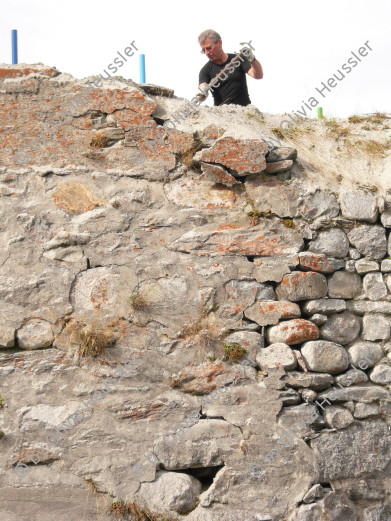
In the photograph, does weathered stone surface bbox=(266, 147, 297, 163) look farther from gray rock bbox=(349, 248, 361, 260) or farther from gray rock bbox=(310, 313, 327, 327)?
gray rock bbox=(310, 313, 327, 327)

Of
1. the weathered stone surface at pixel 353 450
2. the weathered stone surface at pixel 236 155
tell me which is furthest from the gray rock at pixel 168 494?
the weathered stone surface at pixel 236 155

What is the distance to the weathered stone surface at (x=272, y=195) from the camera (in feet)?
11.8

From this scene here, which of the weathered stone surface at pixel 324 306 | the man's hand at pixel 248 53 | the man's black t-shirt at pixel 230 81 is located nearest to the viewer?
the weathered stone surface at pixel 324 306

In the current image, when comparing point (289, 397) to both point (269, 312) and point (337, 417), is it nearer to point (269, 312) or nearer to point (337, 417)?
point (337, 417)

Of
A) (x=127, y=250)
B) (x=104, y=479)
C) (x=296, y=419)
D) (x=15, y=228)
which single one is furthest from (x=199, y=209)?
(x=104, y=479)

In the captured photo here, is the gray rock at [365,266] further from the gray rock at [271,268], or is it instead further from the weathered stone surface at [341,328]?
the gray rock at [271,268]

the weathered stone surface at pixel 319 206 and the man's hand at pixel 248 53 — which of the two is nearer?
the weathered stone surface at pixel 319 206

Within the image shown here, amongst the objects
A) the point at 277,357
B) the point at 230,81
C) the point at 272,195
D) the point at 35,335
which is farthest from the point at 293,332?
the point at 230,81

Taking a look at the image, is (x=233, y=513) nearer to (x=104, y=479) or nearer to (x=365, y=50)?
(x=104, y=479)

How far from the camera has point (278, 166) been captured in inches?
143

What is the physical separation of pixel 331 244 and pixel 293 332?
652 mm

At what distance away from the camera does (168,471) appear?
10.1ft

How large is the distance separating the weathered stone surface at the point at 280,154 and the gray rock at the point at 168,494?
205 cm

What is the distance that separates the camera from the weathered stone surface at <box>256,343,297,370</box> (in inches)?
129
